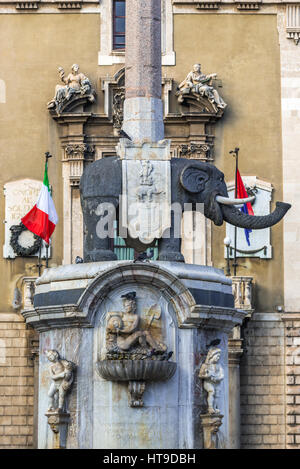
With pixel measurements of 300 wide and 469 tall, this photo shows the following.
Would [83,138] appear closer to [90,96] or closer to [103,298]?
[90,96]

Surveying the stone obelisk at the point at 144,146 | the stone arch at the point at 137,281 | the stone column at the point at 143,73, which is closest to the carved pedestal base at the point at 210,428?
the stone arch at the point at 137,281

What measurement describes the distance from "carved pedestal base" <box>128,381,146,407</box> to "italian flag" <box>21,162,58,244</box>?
15.8 meters

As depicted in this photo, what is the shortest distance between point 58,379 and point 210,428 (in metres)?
2.63

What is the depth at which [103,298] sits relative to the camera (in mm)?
26859

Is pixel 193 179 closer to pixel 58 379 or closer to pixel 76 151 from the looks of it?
pixel 58 379

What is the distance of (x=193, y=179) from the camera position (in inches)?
1109

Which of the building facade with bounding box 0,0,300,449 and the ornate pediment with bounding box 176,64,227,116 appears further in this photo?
the ornate pediment with bounding box 176,64,227,116

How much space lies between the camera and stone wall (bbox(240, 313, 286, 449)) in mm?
44562

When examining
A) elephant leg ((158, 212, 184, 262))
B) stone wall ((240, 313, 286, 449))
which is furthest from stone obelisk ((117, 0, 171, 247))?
stone wall ((240, 313, 286, 449))

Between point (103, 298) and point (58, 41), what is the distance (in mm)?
20925

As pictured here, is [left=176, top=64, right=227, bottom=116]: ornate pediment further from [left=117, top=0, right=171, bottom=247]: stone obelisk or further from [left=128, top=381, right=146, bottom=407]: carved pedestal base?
[left=128, top=381, right=146, bottom=407]: carved pedestal base

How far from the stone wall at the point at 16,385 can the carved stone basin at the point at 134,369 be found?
18.3 m

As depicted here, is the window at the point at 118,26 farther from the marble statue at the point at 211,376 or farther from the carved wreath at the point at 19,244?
the marble statue at the point at 211,376

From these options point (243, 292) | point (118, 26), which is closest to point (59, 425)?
point (243, 292)
